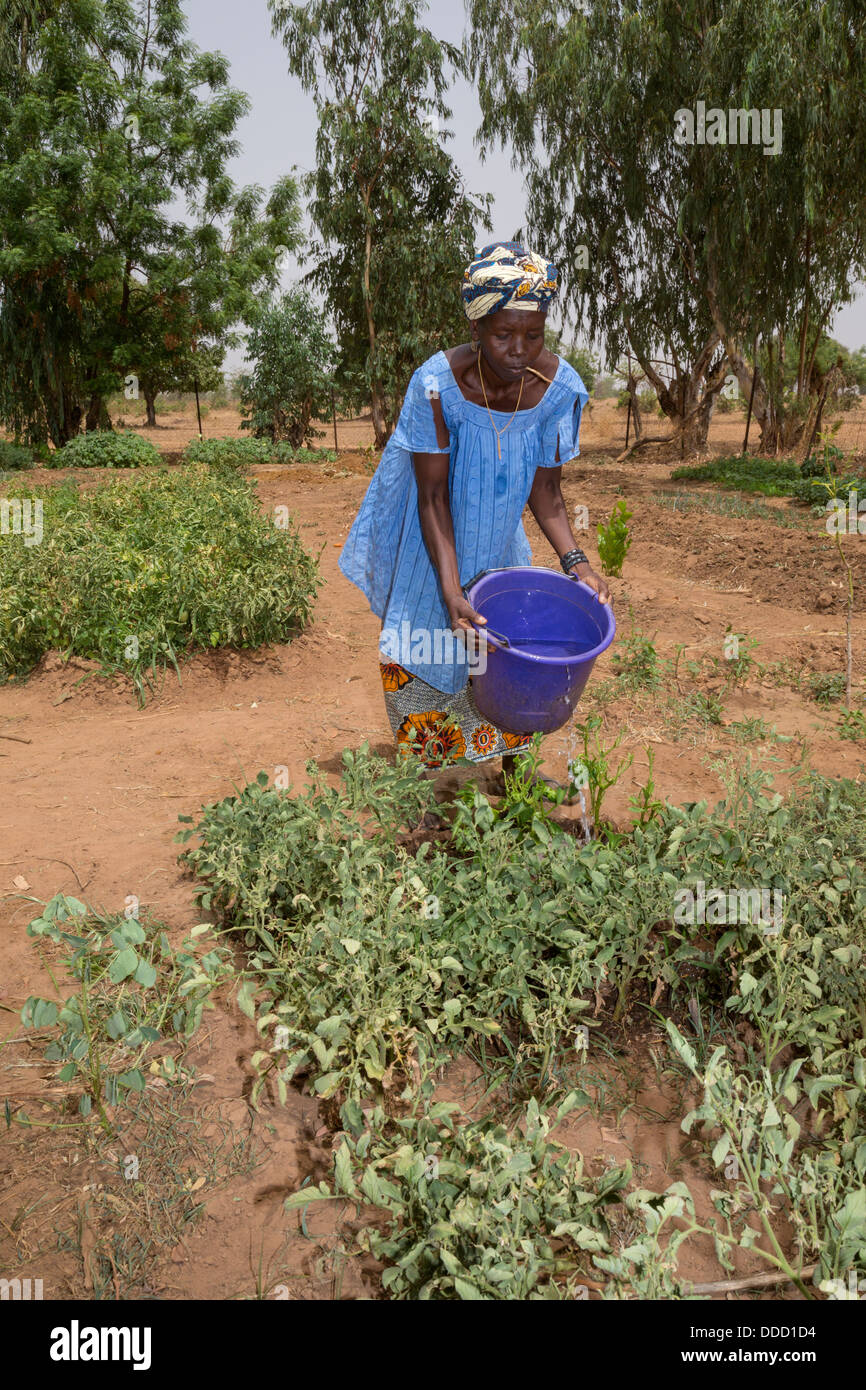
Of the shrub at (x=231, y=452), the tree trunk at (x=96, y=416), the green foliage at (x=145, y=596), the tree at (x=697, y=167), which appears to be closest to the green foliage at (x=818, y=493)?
the tree at (x=697, y=167)

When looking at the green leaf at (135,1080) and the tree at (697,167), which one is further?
the tree at (697,167)

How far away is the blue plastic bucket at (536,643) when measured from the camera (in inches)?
93.9

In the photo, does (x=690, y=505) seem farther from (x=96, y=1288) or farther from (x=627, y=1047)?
(x=96, y=1288)

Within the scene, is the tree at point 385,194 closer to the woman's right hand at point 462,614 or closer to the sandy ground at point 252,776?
the sandy ground at point 252,776

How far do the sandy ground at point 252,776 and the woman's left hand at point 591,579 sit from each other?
30.5 inches

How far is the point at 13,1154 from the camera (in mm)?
1869

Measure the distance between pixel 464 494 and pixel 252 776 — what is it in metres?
1.39

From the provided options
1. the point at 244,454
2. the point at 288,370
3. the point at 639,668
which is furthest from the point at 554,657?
the point at 288,370

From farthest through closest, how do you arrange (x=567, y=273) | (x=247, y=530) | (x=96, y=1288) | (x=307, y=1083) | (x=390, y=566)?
(x=567, y=273) < (x=247, y=530) < (x=390, y=566) < (x=307, y=1083) < (x=96, y=1288)

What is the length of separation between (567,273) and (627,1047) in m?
15.6

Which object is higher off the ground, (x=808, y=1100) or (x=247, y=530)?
(x=247, y=530)

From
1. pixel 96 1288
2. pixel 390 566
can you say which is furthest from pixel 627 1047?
pixel 390 566

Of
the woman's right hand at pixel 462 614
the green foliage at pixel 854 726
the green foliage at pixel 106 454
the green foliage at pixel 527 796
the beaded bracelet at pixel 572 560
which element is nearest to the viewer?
the woman's right hand at pixel 462 614

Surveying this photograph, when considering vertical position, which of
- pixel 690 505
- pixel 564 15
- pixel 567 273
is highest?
pixel 564 15
